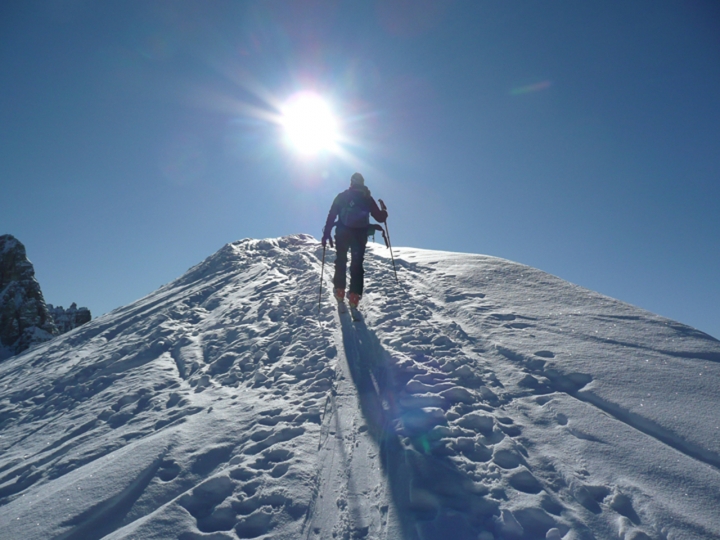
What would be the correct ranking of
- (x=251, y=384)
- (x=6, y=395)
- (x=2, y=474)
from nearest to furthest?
(x=2, y=474) < (x=251, y=384) < (x=6, y=395)

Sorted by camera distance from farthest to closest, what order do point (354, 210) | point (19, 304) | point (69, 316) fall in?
point (69, 316) < point (19, 304) < point (354, 210)

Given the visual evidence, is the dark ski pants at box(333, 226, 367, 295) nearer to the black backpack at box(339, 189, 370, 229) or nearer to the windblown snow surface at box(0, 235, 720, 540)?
the black backpack at box(339, 189, 370, 229)

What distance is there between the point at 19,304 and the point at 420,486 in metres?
27.2

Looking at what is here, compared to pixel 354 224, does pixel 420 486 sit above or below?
below

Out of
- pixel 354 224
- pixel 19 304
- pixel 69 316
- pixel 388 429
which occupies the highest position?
pixel 69 316

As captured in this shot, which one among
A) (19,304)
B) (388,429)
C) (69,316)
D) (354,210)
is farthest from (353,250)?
(69,316)

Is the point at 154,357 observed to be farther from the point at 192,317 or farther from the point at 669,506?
the point at 669,506

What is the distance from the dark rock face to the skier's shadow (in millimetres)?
23722

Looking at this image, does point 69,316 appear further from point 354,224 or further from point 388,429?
point 388,429

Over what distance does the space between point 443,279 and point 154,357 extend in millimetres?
6655

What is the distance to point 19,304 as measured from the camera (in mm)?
22453

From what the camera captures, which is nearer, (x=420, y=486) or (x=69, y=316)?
(x=420, y=486)

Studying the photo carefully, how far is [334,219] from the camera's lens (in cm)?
903

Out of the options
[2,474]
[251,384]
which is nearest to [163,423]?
[251,384]
